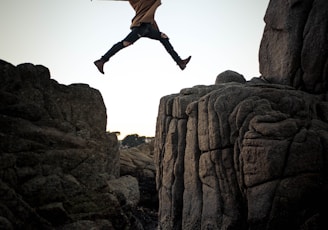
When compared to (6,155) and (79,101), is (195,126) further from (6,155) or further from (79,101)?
(6,155)

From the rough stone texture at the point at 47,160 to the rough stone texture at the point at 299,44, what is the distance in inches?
234

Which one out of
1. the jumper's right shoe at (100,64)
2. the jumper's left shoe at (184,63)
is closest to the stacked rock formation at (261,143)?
the jumper's left shoe at (184,63)

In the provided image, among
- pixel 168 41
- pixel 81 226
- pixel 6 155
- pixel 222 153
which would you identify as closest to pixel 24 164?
pixel 6 155

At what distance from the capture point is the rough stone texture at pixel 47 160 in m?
3.71

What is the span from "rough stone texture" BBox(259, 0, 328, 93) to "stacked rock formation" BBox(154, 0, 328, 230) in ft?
0.08

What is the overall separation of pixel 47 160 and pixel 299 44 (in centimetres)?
708

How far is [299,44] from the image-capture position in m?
7.41

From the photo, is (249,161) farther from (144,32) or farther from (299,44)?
(144,32)

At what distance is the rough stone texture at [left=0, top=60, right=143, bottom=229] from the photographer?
12.2 ft

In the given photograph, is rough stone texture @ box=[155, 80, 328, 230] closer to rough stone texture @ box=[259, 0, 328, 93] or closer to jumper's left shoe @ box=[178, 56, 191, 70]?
rough stone texture @ box=[259, 0, 328, 93]

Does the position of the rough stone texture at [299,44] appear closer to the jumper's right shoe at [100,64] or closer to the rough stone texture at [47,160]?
the jumper's right shoe at [100,64]

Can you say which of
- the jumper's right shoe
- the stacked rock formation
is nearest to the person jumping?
the jumper's right shoe

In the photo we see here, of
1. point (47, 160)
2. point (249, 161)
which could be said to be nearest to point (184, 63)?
point (249, 161)

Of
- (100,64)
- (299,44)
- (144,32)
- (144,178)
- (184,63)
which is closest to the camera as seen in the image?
(299,44)
